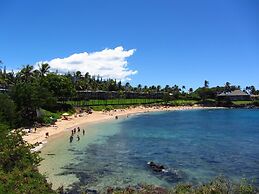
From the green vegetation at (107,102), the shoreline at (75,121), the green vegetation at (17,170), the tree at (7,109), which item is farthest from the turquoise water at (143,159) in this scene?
the green vegetation at (107,102)

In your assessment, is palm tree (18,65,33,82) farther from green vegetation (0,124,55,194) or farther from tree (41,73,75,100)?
green vegetation (0,124,55,194)

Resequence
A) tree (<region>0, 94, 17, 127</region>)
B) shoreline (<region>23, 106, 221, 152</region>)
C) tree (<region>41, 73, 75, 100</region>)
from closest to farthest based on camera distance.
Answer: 1. tree (<region>0, 94, 17, 127</region>)
2. shoreline (<region>23, 106, 221, 152</region>)
3. tree (<region>41, 73, 75, 100</region>)

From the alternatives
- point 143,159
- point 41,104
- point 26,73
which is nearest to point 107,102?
point 26,73

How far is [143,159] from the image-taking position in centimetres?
4847

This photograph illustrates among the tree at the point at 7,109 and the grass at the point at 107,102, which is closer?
the tree at the point at 7,109

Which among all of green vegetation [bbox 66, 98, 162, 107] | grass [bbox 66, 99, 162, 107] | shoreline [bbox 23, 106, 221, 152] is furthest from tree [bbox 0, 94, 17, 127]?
green vegetation [bbox 66, 98, 162, 107]

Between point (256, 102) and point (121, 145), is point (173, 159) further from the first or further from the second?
point (256, 102)

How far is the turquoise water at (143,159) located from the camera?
37.4 metres

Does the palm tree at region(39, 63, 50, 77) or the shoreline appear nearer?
the shoreline

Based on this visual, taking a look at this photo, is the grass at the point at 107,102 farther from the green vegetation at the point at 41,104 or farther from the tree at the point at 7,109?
the tree at the point at 7,109

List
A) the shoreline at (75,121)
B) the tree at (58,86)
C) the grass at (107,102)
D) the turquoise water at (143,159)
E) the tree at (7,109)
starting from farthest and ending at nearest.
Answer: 1. the grass at (107,102)
2. the tree at (58,86)
3. the shoreline at (75,121)
4. the tree at (7,109)
5. the turquoise water at (143,159)

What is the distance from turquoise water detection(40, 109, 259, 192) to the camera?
123ft

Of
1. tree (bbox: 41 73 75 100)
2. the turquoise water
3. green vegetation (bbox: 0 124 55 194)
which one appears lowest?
the turquoise water

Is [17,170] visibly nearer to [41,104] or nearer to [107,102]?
[41,104]
